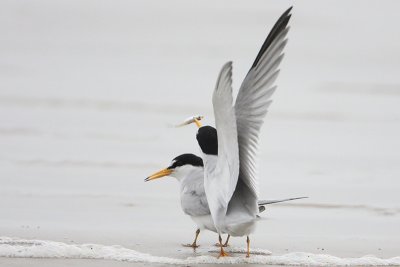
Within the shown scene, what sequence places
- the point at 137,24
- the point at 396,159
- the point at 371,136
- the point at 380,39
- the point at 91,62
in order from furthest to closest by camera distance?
the point at 137,24, the point at 380,39, the point at 91,62, the point at 371,136, the point at 396,159

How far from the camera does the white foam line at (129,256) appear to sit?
629 cm

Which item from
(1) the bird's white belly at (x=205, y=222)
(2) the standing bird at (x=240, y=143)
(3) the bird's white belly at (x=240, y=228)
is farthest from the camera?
(1) the bird's white belly at (x=205, y=222)

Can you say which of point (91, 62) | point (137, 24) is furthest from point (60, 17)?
point (91, 62)

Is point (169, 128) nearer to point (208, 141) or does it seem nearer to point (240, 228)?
point (208, 141)

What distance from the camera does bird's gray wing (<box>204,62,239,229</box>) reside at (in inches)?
231

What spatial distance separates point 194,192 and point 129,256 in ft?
3.17

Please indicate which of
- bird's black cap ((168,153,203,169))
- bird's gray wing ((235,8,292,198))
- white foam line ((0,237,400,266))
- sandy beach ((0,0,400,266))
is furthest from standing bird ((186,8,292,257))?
bird's black cap ((168,153,203,169))

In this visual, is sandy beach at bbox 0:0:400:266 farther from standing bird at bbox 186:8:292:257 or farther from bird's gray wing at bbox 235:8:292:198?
bird's gray wing at bbox 235:8:292:198

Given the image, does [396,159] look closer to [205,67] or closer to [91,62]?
[205,67]

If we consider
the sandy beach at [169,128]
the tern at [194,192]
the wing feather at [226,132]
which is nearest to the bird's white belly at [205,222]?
the tern at [194,192]

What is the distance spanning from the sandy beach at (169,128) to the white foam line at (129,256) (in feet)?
0.04

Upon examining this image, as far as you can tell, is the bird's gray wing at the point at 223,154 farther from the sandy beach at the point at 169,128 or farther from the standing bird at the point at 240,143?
the sandy beach at the point at 169,128

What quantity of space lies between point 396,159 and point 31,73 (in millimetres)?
6304

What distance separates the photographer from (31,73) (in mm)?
14578
